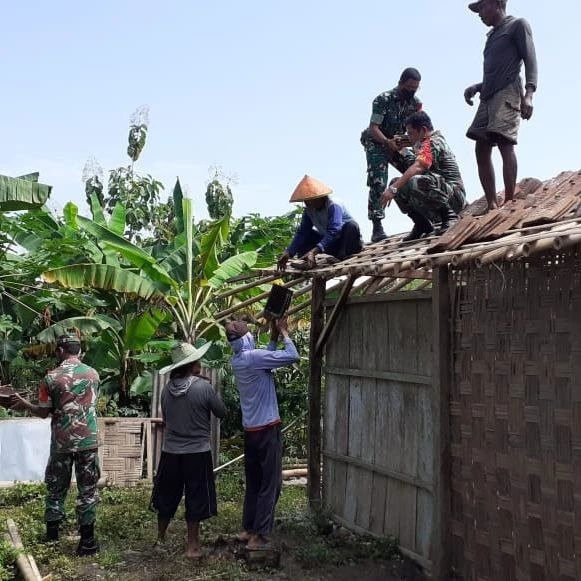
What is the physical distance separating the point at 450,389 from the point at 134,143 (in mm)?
14032

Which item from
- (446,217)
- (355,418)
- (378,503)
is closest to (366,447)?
(355,418)

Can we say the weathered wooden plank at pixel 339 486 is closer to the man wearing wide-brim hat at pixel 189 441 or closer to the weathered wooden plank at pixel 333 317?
the weathered wooden plank at pixel 333 317

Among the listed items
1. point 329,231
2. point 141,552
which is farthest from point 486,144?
point 141,552

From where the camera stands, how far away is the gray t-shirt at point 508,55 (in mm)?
5727

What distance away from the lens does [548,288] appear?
4117 millimetres

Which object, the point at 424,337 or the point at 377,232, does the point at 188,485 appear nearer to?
the point at 424,337

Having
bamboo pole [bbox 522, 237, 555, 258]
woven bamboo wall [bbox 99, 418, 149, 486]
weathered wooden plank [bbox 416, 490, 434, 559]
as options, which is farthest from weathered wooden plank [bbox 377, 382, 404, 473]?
woven bamboo wall [bbox 99, 418, 149, 486]

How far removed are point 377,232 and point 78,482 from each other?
3.66 m

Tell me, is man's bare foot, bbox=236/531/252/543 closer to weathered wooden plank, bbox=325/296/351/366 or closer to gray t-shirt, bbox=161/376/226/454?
gray t-shirt, bbox=161/376/226/454

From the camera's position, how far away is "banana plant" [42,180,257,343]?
401 inches

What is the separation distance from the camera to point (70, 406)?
245 inches

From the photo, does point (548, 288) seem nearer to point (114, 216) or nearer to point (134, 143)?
point (114, 216)

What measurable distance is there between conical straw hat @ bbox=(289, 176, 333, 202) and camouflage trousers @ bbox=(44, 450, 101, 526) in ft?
9.12

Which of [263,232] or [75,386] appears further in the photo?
[263,232]
